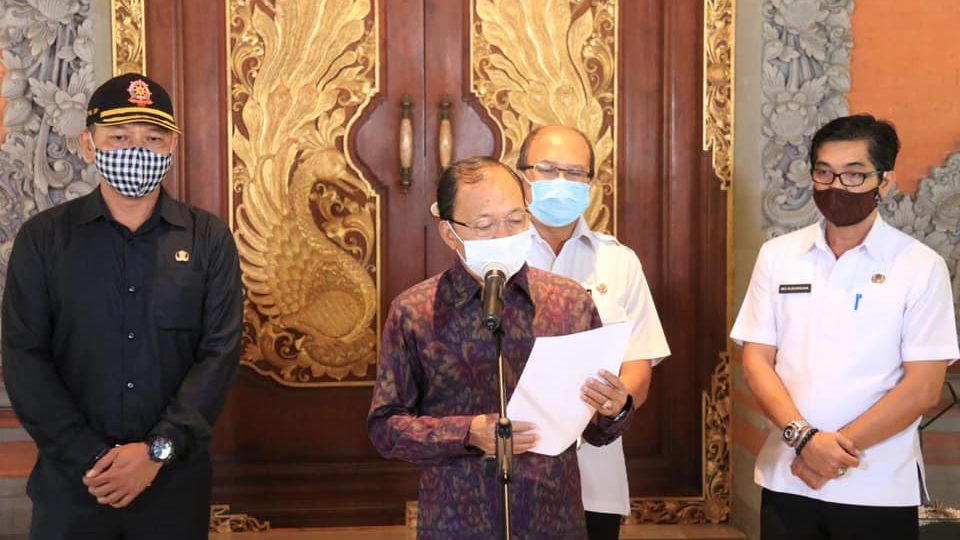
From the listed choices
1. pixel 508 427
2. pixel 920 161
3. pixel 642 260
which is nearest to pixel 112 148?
pixel 508 427

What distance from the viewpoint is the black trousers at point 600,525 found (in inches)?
106

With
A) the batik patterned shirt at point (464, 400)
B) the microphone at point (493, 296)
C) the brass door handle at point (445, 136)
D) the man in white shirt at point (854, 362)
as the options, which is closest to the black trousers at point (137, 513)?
the batik patterned shirt at point (464, 400)

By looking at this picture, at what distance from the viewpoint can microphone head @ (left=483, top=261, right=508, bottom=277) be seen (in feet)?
5.77

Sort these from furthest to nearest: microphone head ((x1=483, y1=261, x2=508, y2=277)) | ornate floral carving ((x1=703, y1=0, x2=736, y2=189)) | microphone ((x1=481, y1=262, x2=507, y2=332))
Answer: ornate floral carving ((x1=703, y1=0, x2=736, y2=189)) < microphone head ((x1=483, y1=261, x2=508, y2=277)) < microphone ((x1=481, y1=262, x2=507, y2=332))

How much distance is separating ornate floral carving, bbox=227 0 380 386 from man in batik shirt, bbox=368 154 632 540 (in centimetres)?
211

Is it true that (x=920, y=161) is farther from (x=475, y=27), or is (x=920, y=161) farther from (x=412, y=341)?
(x=412, y=341)

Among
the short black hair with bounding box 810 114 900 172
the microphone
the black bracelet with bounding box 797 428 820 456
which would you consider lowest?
the black bracelet with bounding box 797 428 820 456

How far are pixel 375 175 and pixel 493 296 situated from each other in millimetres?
2467

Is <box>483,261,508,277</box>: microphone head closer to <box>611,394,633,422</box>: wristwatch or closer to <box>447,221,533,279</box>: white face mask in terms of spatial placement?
→ <box>447,221,533,279</box>: white face mask

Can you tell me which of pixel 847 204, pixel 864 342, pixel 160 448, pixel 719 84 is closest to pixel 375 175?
pixel 719 84

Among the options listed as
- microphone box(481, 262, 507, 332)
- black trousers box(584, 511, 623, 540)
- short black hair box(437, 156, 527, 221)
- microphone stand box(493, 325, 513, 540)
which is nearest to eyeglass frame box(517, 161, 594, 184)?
short black hair box(437, 156, 527, 221)

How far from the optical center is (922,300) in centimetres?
251

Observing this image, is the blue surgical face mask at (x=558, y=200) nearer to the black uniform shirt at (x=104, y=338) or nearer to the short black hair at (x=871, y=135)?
the short black hair at (x=871, y=135)

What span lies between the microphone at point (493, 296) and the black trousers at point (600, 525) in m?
1.11
